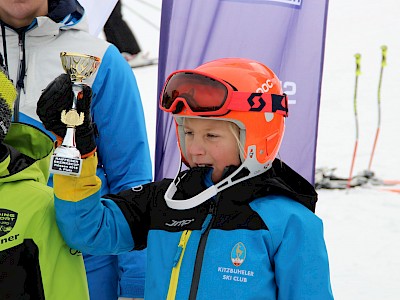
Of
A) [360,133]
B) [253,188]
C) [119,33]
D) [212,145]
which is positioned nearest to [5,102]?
[212,145]

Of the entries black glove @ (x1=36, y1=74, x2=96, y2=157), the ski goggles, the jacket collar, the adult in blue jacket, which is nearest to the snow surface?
the adult in blue jacket

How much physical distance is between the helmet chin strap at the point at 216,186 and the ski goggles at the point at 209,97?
0.14 meters

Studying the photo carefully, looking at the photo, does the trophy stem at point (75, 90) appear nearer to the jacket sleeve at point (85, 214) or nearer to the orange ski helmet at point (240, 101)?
the jacket sleeve at point (85, 214)

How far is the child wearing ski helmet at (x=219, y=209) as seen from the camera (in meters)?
2.20

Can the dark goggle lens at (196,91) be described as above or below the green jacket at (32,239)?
above

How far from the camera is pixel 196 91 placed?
2.37 m

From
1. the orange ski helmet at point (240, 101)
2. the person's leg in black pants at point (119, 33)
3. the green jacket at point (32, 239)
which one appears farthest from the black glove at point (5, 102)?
the person's leg in black pants at point (119, 33)

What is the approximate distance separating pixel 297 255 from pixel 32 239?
2.35 ft

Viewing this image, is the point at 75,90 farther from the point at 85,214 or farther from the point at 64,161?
the point at 85,214

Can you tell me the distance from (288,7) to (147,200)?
1476 mm

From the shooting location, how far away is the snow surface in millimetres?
6039

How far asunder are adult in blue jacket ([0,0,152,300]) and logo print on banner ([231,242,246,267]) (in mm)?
492

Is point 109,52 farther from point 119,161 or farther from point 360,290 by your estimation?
point 360,290

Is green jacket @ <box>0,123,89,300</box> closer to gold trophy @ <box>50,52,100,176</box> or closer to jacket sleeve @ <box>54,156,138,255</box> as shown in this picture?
jacket sleeve @ <box>54,156,138,255</box>
